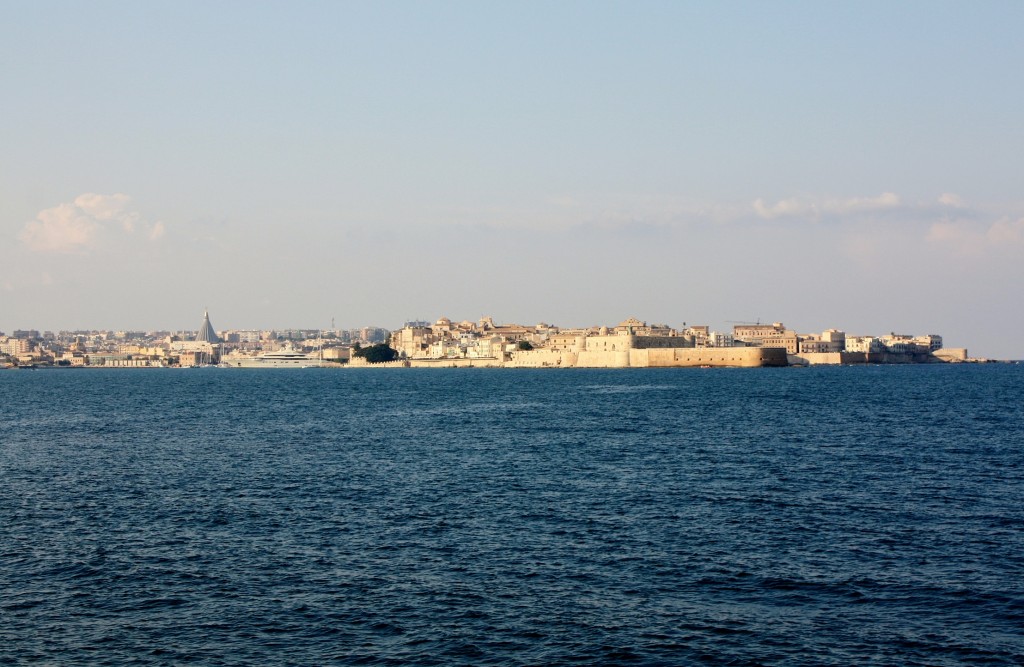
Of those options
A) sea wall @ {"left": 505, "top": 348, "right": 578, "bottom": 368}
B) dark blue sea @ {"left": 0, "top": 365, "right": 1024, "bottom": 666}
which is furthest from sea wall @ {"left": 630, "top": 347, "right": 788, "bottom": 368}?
dark blue sea @ {"left": 0, "top": 365, "right": 1024, "bottom": 666}

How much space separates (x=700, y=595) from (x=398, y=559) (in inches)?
234

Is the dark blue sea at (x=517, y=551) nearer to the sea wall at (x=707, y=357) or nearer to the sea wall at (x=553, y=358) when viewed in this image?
the sea wall at (x=707, y=357)

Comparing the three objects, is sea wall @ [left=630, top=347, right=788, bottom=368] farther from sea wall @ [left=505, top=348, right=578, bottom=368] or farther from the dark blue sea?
the dark blue sea

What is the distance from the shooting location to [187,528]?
80.1 ft

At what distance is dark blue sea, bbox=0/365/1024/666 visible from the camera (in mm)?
16062

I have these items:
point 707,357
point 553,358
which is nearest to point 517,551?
point 707,357

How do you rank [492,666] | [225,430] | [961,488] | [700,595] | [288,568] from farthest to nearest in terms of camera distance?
[225,430] → [961,488] → [288,568] → [700,595] → [492,666]

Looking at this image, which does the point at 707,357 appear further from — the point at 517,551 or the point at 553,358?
the point at 517,551

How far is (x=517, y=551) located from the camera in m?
21.8

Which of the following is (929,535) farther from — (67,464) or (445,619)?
(67,464)

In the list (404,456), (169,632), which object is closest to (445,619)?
(169,632)

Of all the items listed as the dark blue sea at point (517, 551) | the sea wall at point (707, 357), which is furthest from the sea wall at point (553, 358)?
the dark blue sea at point (517, 551)

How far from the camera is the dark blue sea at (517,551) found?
16062 millimetres

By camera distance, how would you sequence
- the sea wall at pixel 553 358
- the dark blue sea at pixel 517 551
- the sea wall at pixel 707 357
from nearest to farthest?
the dark blue sea at pixel 517 551 → the sea wall at pixel 707 357 → the sea wall at pixel 553 358
